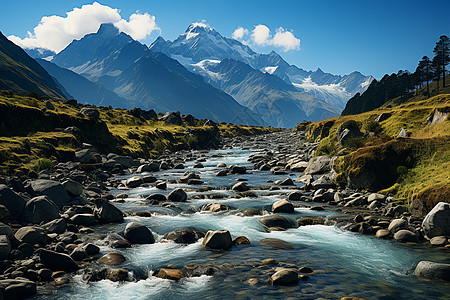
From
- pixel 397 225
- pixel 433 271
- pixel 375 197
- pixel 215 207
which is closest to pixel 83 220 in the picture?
pixel 215 207

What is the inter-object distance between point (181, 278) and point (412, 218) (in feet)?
44.4

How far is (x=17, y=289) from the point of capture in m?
9.07

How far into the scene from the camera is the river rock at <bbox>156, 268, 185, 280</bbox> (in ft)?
36.0

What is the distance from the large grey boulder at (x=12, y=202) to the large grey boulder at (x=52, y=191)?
2.67 metres

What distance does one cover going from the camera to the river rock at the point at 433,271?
10047 millimetres

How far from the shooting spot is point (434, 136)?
21.3 m

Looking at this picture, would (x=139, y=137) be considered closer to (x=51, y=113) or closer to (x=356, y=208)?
(x=51, y=113)

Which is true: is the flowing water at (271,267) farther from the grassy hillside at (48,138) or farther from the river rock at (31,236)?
the grassy hillside at (48,138)

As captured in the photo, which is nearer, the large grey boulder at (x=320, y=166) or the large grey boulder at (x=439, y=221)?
the large grey boulder at (x=439, y=221)

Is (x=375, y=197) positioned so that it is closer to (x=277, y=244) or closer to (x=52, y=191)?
(x=277, y=244)

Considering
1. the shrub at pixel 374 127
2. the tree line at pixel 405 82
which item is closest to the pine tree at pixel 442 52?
the tree line at pixel 405 82

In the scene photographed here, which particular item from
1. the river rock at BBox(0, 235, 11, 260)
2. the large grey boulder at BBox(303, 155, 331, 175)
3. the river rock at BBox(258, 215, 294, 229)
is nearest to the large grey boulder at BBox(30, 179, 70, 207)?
the river rock at BBox(0, 235, 11, 260)

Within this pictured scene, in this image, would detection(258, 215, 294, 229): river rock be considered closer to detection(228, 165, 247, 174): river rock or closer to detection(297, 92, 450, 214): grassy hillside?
detection(297, 92, 450, 214): grassy hillside

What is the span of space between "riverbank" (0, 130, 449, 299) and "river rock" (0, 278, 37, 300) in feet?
0.10
